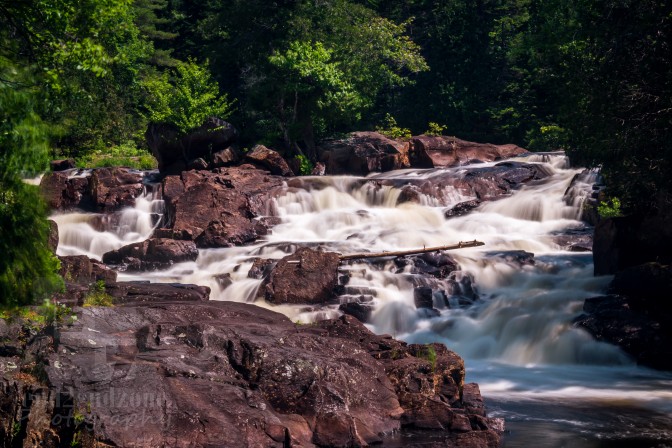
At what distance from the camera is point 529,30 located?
141 feet

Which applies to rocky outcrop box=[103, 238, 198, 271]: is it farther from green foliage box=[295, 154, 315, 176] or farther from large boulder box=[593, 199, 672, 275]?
large boulder box=[593, 199, 672, 275]

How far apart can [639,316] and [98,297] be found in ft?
38.6

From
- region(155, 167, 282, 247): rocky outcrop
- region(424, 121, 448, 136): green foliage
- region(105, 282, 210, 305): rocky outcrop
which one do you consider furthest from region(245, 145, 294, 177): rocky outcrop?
region(105, 282, 210, 305): rocky outcrop

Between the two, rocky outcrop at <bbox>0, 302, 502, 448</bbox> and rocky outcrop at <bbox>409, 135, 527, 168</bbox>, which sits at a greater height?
rocky outcrop at <bbox>409, 135, 527, 168</bbox>

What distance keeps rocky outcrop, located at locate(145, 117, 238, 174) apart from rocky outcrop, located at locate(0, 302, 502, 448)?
2277 centimetres

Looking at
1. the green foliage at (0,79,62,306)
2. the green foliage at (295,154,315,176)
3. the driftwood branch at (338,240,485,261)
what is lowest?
the driftwood branch at (338,240,485,261)

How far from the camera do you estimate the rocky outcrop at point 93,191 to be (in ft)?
106

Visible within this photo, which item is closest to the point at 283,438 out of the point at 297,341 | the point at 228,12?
the point at 297,341

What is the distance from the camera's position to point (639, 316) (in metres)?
18.5

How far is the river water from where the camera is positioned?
14430mm

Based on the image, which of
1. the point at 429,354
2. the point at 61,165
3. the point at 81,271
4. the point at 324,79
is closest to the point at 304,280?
the point at 81,271

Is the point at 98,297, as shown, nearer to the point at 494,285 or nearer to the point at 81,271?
the point at 81,271

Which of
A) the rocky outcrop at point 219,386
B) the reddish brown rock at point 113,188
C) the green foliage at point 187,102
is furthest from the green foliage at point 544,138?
the rocky outcrop at point 219,386

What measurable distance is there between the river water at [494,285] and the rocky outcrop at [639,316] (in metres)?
0.31
